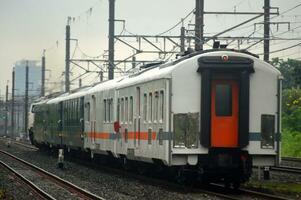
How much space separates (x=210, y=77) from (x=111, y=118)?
818 cm

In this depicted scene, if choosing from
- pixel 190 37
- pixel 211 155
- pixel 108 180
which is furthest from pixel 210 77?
pixel 190 37

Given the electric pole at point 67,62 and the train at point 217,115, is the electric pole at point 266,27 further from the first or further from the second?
the electric pole at point 67,62

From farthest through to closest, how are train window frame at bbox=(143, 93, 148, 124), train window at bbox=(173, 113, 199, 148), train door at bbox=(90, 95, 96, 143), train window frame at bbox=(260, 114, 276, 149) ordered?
train door at bbox=(90, 95, 96, 143)
train window frame at bbox=(143, 93, 148, 124)
train window frame at bbox=(260, 114, 276, 149)
train window at bbox=(173, 113, 199, 148)

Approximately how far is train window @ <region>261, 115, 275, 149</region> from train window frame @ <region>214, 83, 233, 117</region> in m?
0.87

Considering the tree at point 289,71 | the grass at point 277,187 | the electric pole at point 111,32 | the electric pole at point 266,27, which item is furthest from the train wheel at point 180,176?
the tree at point 289,71

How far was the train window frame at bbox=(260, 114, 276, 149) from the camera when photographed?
59.4 ft

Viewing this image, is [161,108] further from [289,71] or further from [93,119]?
[289,71]

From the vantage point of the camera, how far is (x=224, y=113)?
17953mm

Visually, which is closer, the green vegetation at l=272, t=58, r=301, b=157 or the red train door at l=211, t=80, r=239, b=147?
the red train door at l=211, t=80, r=239, b=147

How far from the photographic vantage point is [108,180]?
912 inches

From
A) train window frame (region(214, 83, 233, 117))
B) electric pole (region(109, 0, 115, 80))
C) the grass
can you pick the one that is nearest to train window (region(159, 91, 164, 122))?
train window frame (region(214, 83, 233, 117))

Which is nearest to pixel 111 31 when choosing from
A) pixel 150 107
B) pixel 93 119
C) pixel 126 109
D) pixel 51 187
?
pixel 93 119

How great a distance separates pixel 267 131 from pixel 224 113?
1.17 metres

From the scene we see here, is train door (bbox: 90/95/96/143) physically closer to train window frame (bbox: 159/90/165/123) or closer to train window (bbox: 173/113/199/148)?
train window frame (bbox: 159/90/165/123)
